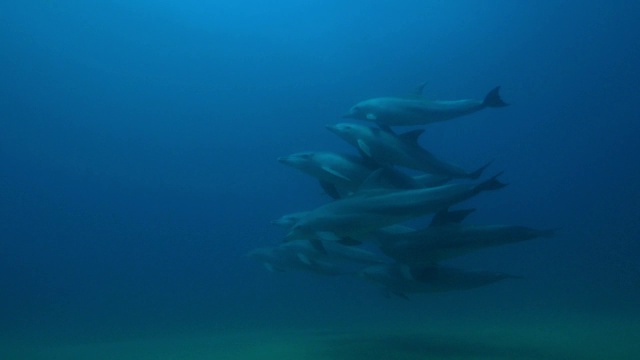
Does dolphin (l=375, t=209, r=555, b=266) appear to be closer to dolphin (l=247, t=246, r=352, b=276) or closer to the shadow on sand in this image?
the shadow on sand

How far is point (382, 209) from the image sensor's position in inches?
185

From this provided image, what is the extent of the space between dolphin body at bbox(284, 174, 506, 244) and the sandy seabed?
Answer: 165 cm

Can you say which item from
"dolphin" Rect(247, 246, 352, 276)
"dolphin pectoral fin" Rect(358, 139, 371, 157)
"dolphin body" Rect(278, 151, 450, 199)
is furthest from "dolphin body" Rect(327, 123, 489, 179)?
"dolphin" Rect(247, 246, 352, 276)

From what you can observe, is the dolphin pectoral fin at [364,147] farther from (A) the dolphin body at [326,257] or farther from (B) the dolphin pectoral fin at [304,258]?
(B) the dolphin pectoral fin at [304,258]

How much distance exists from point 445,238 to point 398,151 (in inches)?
Answer: 41.8

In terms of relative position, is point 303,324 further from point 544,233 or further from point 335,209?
point 544,233

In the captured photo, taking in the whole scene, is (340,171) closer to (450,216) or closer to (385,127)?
(385,127)

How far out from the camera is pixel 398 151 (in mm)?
5492

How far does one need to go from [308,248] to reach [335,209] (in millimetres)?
2498

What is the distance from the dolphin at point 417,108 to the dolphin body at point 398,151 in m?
0.28

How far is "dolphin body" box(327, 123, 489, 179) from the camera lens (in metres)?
5.50

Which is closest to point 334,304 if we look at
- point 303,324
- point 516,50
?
point 303,324

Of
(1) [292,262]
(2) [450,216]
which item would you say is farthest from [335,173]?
(1) [292,262]

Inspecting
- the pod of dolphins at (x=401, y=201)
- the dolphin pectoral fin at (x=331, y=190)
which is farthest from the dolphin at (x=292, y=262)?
the dolphin pectoral fin at (x=331, y=190)
